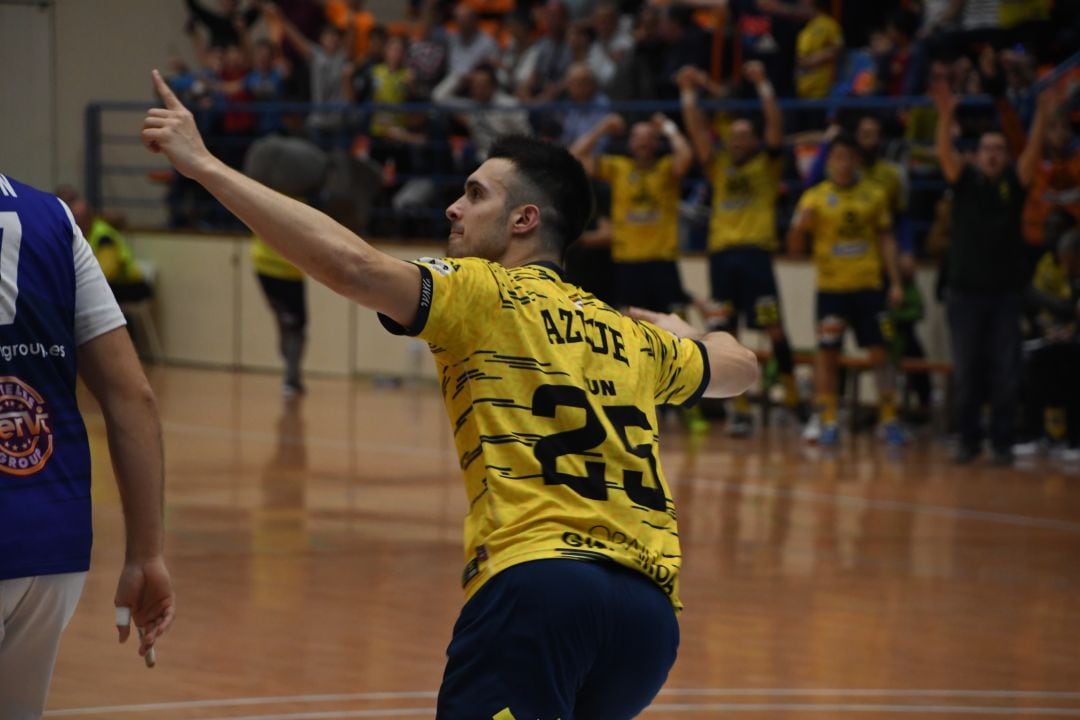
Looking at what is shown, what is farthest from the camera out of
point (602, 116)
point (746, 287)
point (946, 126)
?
point (602, 116)

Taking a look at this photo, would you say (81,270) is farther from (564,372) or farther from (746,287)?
(746,287)

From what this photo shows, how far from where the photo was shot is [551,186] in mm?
3639

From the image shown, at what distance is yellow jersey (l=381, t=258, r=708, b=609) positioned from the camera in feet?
10.9

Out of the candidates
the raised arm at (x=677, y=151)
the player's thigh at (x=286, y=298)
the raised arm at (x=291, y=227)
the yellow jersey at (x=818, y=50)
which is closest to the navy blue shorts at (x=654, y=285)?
the raised arm at (x=677, y=151)


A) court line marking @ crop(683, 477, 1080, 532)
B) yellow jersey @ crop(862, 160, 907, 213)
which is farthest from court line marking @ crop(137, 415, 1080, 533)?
yellow jersey @ crop(862, 160, 907, 213)

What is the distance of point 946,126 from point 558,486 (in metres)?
9.90

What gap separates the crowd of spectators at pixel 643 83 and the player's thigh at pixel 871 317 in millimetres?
627

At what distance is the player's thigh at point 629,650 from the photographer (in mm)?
3303

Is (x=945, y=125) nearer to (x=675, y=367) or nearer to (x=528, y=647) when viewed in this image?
(x=675, y=367)

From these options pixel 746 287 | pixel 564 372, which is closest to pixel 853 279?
pixel 746 287

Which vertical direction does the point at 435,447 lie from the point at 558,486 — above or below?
below

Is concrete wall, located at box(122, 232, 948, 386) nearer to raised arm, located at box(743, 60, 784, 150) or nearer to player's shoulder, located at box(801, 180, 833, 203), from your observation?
raised arm, located at box(743, 60, 784, 150)

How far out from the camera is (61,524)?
316 cm

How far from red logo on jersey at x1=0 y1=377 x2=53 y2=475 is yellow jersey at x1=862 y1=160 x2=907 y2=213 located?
11499 mm
